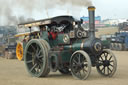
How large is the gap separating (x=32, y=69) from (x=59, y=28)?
178 centimetres

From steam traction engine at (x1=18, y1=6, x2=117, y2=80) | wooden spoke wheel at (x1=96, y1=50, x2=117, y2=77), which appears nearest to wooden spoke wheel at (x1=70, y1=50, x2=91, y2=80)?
steam traction engine at (x1=18, y1=6, x2=117, y2=80)

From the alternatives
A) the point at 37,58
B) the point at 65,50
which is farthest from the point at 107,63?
the point at 37,58

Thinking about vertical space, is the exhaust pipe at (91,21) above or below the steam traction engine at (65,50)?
above

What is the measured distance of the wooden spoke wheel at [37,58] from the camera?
857cm

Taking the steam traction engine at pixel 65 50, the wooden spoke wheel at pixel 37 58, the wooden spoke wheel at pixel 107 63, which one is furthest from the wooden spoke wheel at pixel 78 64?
the wooden spoke wheel at pixel 37 58

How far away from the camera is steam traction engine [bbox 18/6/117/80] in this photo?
808 centimetres

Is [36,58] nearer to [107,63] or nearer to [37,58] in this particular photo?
[37,58]

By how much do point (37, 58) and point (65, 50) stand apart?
3.58 feet

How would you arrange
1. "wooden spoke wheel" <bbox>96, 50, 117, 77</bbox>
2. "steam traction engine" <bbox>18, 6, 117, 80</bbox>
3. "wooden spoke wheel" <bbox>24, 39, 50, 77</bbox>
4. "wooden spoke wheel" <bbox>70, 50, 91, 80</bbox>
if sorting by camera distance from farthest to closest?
1. "wooden spoke wheel" <bbox>24, 39, 50, 77</bbox>
2. "wooden spoke wheel" <bbox>96, 50, 117, 77</bbox>
3. "steam traction engine" <bbox>18, 6, 117, 80</bbox>
4. "wooden spoke wheel" <bbox>70, 50, 91, 80</bbox>

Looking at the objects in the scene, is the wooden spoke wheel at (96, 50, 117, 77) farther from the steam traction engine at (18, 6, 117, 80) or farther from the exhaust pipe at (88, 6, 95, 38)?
the exhaust pipe at (88, 6, 95, 38)

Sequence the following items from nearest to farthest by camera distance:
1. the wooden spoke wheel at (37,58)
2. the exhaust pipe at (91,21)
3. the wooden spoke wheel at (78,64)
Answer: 1. the wooden spoke wheel at (78,64)
2. the exhaust pipe at (91,21)
3. the wooden spoke wheel at (37,58)

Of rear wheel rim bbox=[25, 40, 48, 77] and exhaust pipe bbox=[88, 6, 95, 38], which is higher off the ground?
exhaust pipe bbox=[88, 6, 95, 38]

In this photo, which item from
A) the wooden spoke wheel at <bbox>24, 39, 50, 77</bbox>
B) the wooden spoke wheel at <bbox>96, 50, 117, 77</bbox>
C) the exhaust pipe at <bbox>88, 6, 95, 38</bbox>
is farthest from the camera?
the wooden spoke wheel at <bbox>24, 39, 50, 77</bbox>

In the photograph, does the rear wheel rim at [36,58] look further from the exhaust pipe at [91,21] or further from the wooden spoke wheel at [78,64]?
the exhaust pipe at [91,21]
